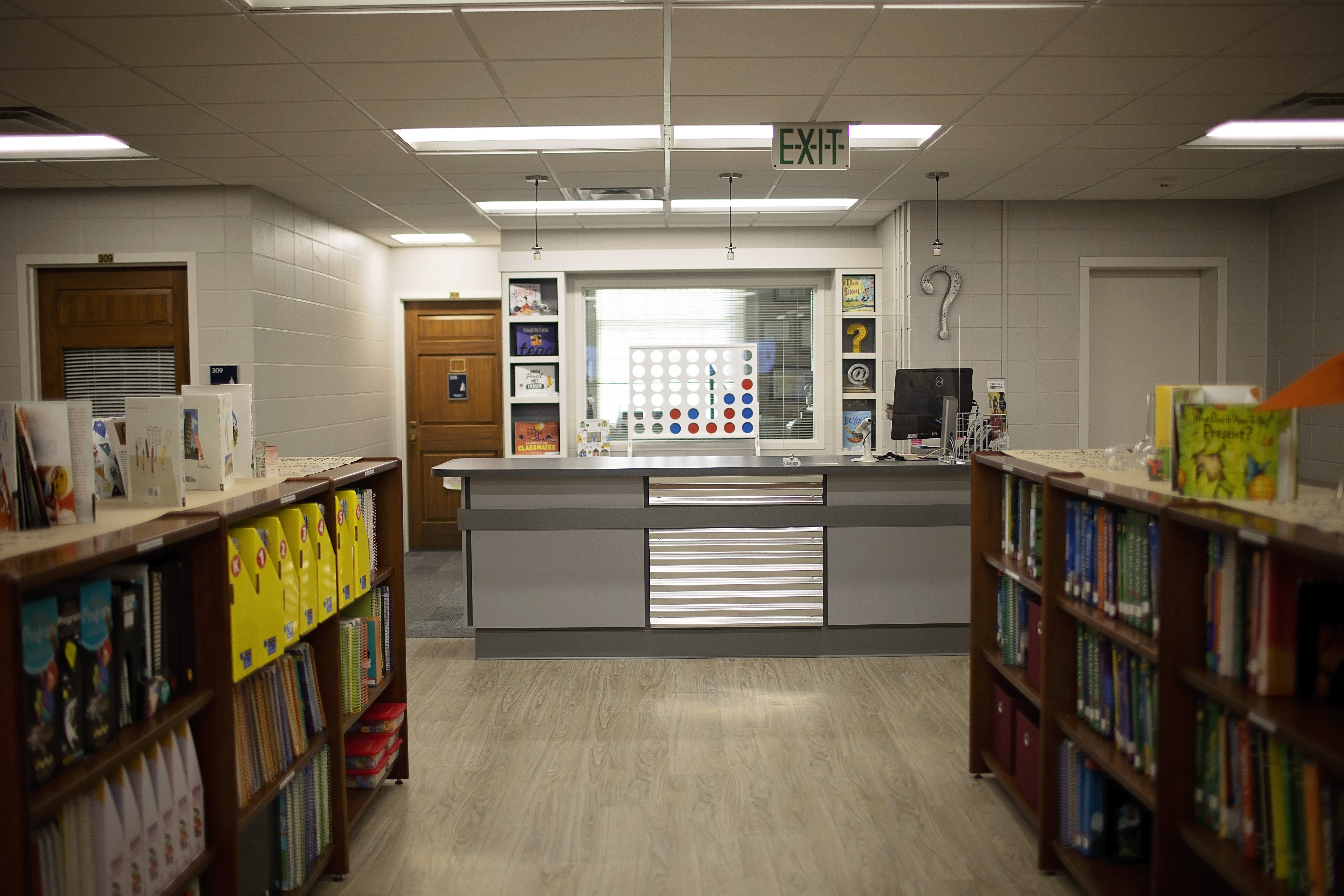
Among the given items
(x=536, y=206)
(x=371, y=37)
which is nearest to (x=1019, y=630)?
(x=371, y=37)

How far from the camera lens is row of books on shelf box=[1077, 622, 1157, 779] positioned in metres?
2.11

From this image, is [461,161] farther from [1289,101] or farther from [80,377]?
[1289,101]

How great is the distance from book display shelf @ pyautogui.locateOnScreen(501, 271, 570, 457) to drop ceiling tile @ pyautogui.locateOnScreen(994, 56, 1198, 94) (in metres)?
4.02

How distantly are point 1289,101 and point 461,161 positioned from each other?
4.07 metres

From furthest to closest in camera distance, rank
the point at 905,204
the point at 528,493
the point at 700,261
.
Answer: the point at 700,261 < the point at 905,204 < the point at 528,493

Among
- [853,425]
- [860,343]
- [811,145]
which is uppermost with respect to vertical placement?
[811,145]

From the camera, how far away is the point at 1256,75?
11.6 ft

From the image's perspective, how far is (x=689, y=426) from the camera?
716 centimetres

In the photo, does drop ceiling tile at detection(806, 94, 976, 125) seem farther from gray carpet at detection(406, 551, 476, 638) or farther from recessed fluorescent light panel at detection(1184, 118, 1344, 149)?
gray carpet at detection(406, 551, 476, 638)

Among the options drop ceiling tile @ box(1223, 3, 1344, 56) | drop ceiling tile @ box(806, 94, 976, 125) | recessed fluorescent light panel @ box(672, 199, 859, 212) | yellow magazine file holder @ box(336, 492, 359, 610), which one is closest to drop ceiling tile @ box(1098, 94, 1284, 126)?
drop ceiling tile @ box(1223, 3, 1344, 56)

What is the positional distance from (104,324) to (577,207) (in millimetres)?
3124

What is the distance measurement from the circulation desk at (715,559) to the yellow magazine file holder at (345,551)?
1813 millimetres

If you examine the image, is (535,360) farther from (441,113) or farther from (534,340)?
(441,113)

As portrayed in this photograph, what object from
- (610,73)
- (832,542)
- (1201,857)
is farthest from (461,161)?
(1201,857)
